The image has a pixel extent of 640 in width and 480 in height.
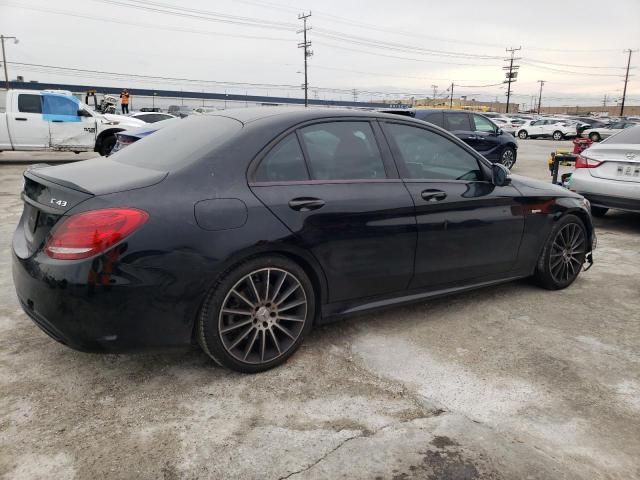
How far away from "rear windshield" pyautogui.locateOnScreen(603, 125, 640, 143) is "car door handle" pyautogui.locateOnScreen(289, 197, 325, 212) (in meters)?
5.68

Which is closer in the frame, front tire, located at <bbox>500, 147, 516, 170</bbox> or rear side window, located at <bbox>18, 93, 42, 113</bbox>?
rear side window, located at <bbox>18, 93, 42, 113</bbox>

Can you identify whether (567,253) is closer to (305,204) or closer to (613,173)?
(305,204)

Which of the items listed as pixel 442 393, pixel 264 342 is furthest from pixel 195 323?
pixel 442 393

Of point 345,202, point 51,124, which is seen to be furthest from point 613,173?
point 51,124

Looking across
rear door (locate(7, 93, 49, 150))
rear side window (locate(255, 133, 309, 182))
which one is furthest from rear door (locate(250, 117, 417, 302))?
rear door (locate(7, 93, 49, 150))

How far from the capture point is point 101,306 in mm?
2480

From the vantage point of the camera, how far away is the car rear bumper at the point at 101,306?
2.46 metres

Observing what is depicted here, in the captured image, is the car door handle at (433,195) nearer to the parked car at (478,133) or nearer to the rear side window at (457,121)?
the parked car at (478,133)

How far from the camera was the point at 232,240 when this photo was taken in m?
2.68

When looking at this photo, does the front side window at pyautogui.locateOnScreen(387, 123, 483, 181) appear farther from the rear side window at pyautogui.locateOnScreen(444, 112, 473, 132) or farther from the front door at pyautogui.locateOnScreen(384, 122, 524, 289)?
the rear side window at pyautogui.locateOnScreen(444, 112, 473, 132)

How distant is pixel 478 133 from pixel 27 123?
1105 cm

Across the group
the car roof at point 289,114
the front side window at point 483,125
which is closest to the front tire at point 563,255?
the car roof at point 289,114

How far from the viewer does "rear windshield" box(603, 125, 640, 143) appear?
22.5 feet

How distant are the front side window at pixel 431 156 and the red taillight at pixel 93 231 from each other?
5.90 ft
